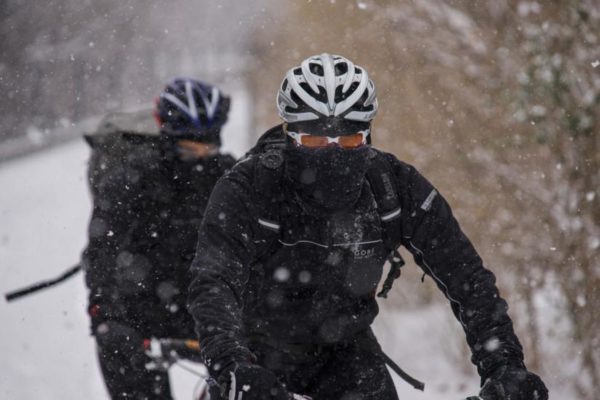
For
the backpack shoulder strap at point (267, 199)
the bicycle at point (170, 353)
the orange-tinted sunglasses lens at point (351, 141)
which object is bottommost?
the bicycle at point (170, 353)

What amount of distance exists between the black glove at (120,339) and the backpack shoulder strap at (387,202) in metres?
1.44

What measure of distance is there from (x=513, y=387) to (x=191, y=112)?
8.46ft

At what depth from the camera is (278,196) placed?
325cm

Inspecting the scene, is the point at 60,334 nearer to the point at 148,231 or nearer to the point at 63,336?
the point at 63,336

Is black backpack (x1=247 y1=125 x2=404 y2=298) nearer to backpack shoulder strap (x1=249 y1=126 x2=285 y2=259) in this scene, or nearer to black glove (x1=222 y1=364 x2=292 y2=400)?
backpack shoulder strap (x1=249 y1=126 x2=285 y2=259)

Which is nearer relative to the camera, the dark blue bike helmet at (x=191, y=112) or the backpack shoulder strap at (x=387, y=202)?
the backpack shoulder strap at (x=387, y=202)

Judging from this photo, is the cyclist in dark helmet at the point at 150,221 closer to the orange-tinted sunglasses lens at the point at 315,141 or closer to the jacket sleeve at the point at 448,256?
the orange-tinted sunglasses lens at the point at 315,141

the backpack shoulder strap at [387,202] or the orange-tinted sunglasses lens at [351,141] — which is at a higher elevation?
the orange-tinted sunglasses lens at [351,141]

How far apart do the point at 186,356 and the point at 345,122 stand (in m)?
1.87

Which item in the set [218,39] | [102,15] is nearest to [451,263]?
[102,15]

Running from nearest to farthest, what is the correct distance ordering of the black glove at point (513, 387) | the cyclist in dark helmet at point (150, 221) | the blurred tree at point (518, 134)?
the black glove at point (513, 387) → the cyclist in dark helmet at point (150, 221) → the blurred tree at point (518, 134)

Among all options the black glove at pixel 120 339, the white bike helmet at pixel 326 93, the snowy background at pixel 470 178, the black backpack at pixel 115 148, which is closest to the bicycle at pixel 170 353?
the black glove at pixel 120 339

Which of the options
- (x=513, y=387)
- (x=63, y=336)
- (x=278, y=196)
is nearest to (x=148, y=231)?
(x=278, y=196)

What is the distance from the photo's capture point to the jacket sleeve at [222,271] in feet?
9.50
